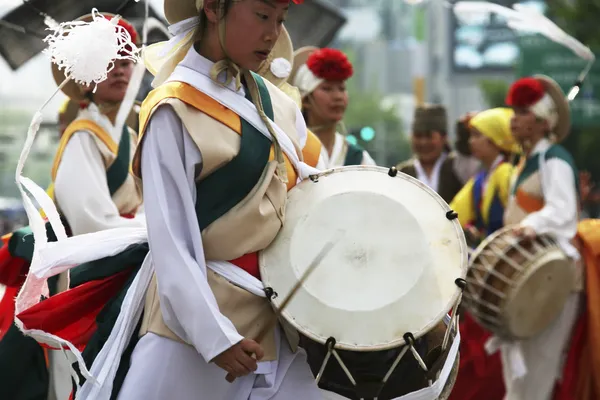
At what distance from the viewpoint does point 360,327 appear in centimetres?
339

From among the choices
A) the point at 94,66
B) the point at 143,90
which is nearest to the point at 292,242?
the point at 94,66

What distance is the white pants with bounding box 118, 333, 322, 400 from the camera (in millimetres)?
3396

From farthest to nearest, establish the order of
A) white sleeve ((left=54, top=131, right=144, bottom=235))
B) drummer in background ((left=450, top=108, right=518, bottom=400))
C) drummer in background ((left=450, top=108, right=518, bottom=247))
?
drummer in background ((left=450, top=108, right=518, bottom=247))
drummer in background ((left=450, top=108, right=518, bottom=400))
white sleeve ((left=54, top=131, right=144, bottom=235))

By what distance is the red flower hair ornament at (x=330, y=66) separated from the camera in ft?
20.0

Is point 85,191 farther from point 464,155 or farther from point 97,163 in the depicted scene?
point 464,155

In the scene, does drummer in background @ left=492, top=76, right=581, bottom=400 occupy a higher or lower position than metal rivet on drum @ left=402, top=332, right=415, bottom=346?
lower

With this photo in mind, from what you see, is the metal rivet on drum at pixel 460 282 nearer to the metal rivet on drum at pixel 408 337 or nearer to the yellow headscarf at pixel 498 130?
the metal rivet on drum at pixel 408 337

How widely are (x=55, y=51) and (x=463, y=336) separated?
543 centimetres

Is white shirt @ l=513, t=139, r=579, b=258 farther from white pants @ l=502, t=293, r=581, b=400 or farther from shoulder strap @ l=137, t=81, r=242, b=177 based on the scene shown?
shoulder strap @ l=137, t=81, r=242, b=177

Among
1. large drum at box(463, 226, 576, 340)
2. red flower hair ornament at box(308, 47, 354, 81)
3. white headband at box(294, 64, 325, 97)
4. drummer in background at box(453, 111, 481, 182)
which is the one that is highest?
red flower hair ornament at box(308, 47, 354, 81)

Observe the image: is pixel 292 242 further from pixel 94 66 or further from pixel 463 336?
pixel 463 336

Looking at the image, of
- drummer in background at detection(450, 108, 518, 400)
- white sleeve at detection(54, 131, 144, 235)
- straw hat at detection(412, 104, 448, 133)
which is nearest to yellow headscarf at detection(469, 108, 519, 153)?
drummer in background at detection(450, 108, 518, 400)

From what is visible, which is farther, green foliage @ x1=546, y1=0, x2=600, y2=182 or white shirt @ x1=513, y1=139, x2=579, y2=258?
green foliage @ x1=546, y1=0, x2=600, y2=182

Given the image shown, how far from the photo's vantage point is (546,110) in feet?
25.8
